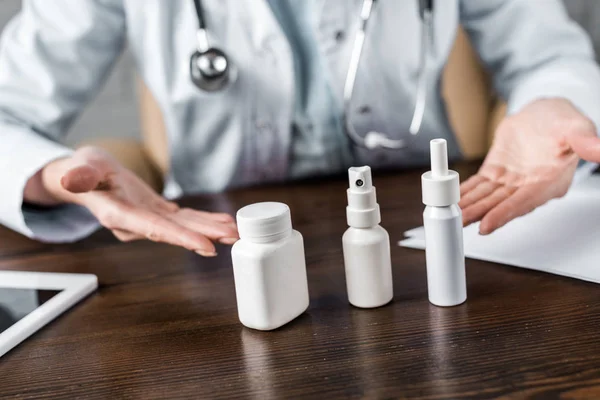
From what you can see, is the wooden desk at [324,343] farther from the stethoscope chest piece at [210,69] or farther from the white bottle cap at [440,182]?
the stethoscope chest piece at [210,69]

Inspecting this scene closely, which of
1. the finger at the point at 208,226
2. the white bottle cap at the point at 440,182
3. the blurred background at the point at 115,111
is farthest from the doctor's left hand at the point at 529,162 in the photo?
the blurred background at the point at 115,111

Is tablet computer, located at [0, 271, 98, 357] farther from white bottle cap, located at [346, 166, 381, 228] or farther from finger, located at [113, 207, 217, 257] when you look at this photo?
white bottle cap, located at [346, 166, 381, 228]

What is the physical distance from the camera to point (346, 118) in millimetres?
1043

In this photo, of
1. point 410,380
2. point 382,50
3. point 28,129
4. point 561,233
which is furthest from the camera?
point 382,50

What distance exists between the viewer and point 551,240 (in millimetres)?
653

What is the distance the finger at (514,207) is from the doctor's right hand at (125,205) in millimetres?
249

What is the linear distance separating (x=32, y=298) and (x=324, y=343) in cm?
33

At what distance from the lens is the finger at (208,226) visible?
65 cm

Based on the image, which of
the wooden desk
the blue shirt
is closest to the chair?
the blue shirt

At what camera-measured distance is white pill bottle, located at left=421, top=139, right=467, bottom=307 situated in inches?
20.8

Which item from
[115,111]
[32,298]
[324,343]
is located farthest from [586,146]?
[115,111]

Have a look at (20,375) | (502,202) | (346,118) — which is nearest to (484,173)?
(502,202)

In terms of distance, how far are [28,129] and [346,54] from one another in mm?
502

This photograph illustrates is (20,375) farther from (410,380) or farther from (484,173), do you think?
(484,173)
